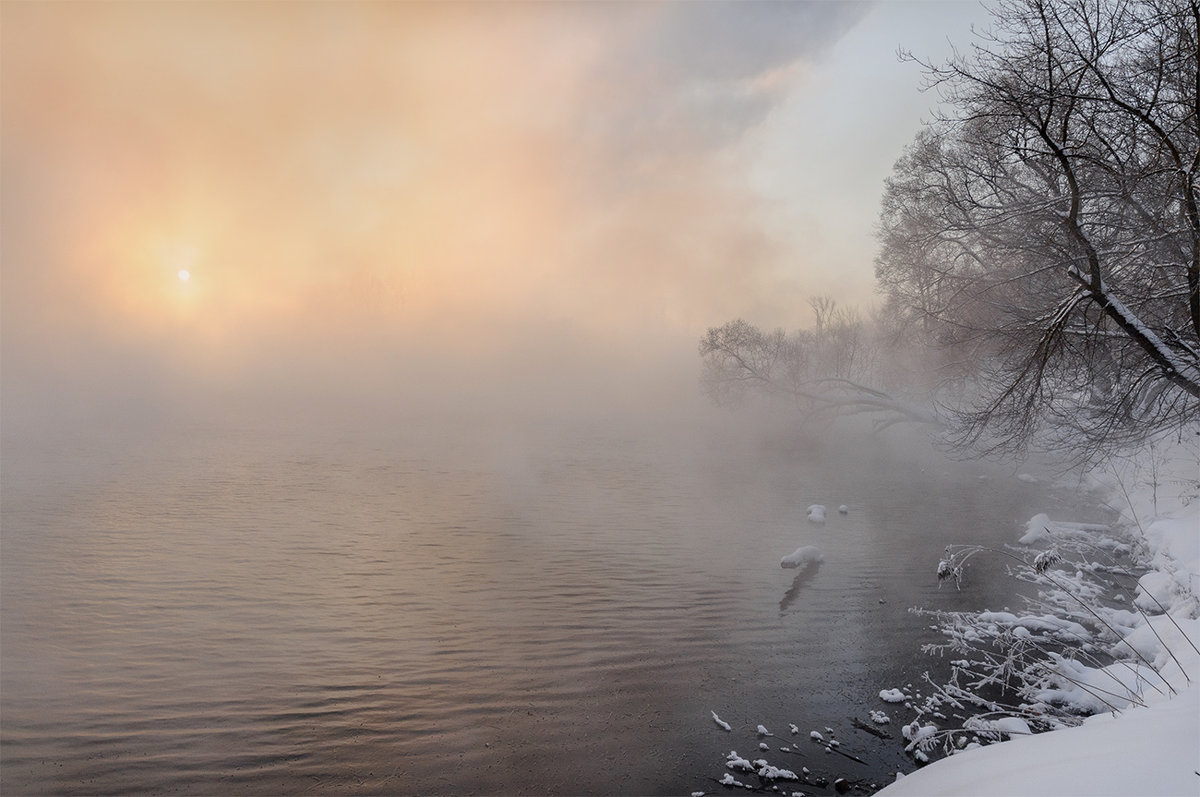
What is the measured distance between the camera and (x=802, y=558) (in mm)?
14227

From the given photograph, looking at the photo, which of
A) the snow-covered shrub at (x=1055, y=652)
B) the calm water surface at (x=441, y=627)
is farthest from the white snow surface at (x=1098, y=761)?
the calm water surface at (x=441, y=627)

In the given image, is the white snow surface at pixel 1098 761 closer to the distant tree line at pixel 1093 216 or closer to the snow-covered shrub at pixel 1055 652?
the snow-covered shrub at pixel 1055 652

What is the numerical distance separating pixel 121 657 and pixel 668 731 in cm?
775

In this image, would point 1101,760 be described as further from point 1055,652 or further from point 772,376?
point 772,376

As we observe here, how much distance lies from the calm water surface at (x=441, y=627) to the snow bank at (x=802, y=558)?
0.32m

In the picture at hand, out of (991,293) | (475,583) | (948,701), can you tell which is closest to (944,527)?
(991,293)

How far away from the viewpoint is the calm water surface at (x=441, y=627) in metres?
7.05

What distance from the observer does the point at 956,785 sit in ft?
13.9

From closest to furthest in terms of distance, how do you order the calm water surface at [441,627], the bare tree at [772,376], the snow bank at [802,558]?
1. the calm water surface at [441,627]
2. the snow bank at [802,558]
3. the bare tree at [772,376]

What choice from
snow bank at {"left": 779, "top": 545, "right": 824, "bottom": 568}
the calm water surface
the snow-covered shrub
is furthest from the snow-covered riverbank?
snow bank at {"left": 779, "top": 545, "right": 824, "bottom": 568}

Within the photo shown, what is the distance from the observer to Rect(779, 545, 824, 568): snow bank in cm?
1409

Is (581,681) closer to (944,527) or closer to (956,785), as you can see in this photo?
(956,785)

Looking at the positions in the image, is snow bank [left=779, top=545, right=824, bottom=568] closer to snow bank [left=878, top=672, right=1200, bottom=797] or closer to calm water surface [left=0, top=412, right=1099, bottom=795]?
Answer: calm water surface [left=0, top=412, right=1099, bottom=795]

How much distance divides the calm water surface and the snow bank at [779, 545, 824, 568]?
32 cm
